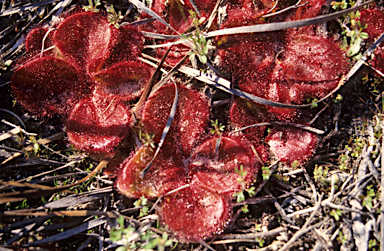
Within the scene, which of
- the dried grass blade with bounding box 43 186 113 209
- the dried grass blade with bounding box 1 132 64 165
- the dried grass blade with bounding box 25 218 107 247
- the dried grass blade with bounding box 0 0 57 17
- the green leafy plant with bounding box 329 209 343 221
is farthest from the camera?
the dried grass blade with bounding box 0 0 57 17

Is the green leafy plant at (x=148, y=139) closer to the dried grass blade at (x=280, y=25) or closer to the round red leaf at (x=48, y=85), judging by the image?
the round red leaf at (x=48, y=85)

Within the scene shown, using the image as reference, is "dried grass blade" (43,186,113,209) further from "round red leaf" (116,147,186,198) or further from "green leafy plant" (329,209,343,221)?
"green leafy plant" (329,209,343,221)

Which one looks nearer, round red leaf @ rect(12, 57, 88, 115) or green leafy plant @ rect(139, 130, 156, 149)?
green leafy plant @ rect(139, 130, 156, 149)

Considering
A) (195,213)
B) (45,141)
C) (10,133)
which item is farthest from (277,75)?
(10,133)

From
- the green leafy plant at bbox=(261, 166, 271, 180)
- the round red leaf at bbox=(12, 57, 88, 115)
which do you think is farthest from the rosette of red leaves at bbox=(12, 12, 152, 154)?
the green leafy plant at bbox=(261, 166, 271, 180)

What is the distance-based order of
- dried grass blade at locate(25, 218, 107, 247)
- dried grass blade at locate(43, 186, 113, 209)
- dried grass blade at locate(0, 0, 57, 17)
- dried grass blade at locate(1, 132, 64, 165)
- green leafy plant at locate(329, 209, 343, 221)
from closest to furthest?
1. green leafy plant at locate(329, 209, 343, 221)
2. dried grass blade at locate(25, 218, 107, 247)
3. dried grass blade at locate(43, 186, 113, 209)
4. dried grass blade at locate(1, 132, 64, 165)
5. dried grass blade at locate(0, 0, 57, 17)

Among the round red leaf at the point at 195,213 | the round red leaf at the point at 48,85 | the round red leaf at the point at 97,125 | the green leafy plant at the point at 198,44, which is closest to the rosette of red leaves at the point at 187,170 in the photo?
the round red leaf at the point at 195,213

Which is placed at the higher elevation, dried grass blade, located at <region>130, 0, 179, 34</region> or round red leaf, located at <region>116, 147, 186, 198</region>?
dried grass blade, located at <region>130, 0, 179, 34</region>

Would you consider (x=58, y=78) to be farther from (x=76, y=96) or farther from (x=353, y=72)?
(x=353, y=72)
